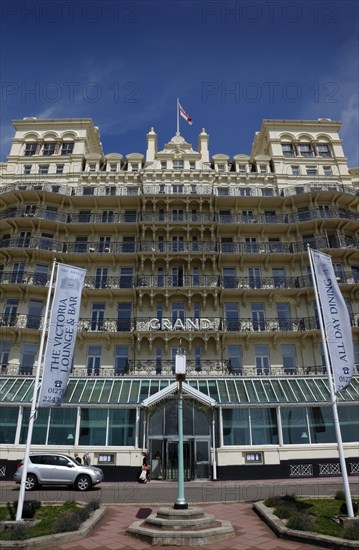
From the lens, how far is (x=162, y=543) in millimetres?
9297

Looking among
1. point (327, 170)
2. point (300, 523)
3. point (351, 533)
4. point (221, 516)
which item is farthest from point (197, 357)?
point (327, 170)

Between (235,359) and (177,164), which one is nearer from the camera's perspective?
(235,359)

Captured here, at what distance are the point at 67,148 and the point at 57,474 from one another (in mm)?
27665

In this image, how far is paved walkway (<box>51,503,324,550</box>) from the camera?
9.14 metres

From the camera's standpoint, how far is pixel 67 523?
1013cm

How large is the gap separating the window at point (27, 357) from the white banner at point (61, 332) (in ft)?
41.5

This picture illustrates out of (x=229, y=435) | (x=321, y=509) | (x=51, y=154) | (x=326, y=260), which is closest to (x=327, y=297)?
(x=326, y=260)

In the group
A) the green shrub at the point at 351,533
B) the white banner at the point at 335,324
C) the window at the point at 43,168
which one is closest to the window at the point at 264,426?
the white banner at the point at 335,324

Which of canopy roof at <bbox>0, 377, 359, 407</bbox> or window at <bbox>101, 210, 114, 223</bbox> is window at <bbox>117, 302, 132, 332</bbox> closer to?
canopy roof at <bbox>0, 377, 359, 407</bbox>

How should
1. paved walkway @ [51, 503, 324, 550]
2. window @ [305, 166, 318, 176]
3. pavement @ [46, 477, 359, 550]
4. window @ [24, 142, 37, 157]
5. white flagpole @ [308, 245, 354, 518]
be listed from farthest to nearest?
window @ [24, 142, 37, 157] < window @ [305, 166, 318, 176] < white flagpole @ [308, 245, 354, 518] < pavement @ [46, 477, 359, 550] < paved walkway @ [51, 503, 324, 550]

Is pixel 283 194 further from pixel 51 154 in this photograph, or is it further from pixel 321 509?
pixel 321 509

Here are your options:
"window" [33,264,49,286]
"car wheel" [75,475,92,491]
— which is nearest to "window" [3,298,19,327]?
"window" [33,264,49,286]

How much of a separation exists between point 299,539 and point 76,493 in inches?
445

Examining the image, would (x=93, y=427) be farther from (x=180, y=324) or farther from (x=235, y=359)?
(x=235, y=359)
